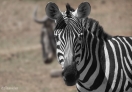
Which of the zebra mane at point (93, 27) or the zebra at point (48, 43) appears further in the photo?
the zebra at point (48, 43)

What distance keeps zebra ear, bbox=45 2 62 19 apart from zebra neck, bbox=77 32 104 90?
0.45 meters

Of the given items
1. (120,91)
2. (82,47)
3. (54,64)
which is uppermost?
(82,47)

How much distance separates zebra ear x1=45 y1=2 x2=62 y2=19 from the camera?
4.25 metres

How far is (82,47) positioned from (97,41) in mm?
403

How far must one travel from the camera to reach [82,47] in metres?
4.22

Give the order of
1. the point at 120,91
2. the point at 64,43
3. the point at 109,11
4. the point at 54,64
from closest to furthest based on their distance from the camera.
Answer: the point at 64,43 → the point at 120,91 → the point at 54,64 → the point at 109,11

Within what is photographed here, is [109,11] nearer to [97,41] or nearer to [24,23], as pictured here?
[24,23]

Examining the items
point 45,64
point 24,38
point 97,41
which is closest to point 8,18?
point 24,38

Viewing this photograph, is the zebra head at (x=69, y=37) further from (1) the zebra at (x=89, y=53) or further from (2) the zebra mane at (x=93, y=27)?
(2) the zebra mane at (x=93, y=27)

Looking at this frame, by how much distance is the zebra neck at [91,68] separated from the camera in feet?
14.5

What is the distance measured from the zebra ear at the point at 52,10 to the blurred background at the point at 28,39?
3541 mm

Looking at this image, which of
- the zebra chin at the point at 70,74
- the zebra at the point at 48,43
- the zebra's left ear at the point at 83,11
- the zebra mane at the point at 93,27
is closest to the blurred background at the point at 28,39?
the zebra at the point at 48,43

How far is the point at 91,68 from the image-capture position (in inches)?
176

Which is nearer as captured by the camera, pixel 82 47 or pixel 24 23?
pixel 82 47
